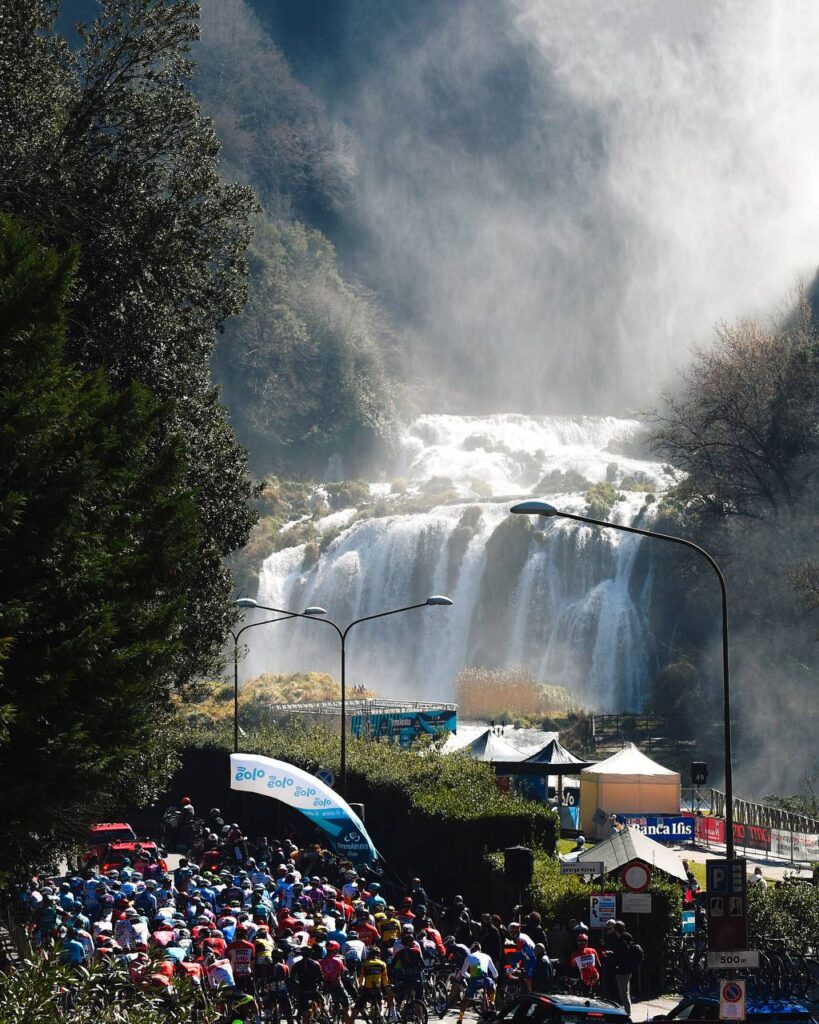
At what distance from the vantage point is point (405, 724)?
53.7 m

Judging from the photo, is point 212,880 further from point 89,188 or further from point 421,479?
point 421,479

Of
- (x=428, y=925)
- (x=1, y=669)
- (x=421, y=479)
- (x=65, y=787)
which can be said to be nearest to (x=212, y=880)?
(x=428, y=925)

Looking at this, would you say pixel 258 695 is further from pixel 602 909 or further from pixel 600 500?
pixel 602 909

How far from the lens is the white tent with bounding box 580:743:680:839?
134ft

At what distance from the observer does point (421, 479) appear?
193m

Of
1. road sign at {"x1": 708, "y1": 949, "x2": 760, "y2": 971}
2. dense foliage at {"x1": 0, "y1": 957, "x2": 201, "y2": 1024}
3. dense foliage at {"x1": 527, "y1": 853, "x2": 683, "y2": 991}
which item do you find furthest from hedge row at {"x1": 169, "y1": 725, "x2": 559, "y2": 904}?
dense foliage at {"x1": 0, "y1": 957, "x2": 201, "y2": 1024}

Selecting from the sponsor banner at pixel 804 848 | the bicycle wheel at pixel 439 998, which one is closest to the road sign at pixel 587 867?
the bicycle wheel at pixel 439 998

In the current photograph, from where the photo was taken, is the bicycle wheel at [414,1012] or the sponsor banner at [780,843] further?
the sponsor banner at [780,843]

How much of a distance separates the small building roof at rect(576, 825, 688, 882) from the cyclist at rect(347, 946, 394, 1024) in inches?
266

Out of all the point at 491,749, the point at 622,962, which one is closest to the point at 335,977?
the point at 622,962

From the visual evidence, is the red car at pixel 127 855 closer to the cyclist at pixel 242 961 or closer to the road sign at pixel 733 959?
the cyclist at pixel 242 961

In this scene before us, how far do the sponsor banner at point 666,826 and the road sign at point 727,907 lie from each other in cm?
2334

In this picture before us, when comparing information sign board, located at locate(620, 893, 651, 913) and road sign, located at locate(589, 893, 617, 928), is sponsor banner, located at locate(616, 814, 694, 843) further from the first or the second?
information sign board, located at locate(620, 893, 651, 913)

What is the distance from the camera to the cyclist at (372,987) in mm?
19516
